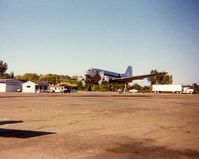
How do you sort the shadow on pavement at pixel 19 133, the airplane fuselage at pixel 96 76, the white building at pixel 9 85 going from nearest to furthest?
1. the shadow on pavement at pixel 19 133
2. the airplane fuselage at pixel 96 76
3. the white building at pixel 9 85

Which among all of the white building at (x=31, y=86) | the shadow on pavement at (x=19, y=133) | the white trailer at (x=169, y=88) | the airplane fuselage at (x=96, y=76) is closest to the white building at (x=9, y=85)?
the white building at (x=31, y=86)

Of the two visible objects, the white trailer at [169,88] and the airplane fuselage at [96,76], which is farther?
the white trailer at [169,88]

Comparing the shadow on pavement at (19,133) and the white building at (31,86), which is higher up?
the white building at (31,86)

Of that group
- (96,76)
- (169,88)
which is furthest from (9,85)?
(169,88)

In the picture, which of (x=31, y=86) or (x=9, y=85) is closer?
(x=9, y=85)

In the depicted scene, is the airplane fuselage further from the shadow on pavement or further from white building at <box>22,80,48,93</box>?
the shadow on pavement

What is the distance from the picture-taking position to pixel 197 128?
1426 centimetres

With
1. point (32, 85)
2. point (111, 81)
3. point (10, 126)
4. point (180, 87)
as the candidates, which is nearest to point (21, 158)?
point (10, 126)

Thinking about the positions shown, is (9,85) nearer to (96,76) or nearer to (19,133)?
(96,76)

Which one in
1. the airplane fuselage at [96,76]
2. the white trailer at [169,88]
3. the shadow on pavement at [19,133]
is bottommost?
the shadow on pavement at [19,133]

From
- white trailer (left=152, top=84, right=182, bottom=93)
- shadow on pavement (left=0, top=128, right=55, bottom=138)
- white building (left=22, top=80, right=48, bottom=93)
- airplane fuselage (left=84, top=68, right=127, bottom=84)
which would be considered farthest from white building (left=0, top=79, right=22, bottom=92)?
shadow on pavement (left=0, top=128, right=55, bottom=138)

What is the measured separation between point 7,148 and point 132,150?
3774 mm

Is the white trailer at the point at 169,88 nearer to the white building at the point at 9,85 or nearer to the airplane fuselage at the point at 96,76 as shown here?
the airplane fuselage at the point at 96,76

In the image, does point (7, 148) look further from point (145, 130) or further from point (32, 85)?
point (32, 85)
